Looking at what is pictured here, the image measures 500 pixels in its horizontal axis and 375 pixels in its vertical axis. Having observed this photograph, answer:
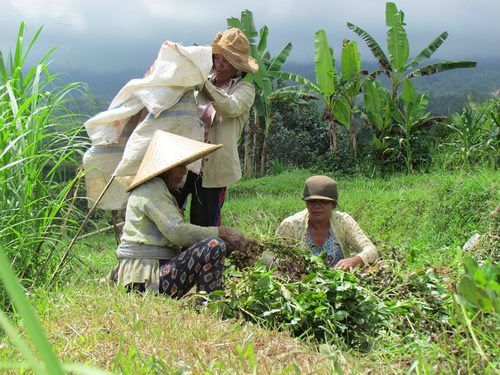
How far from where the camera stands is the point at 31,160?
3.30m

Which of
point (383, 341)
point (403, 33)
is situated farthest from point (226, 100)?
point (403, 33)

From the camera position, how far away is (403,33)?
12141 millimetres

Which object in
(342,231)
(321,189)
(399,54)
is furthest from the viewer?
(399,54)

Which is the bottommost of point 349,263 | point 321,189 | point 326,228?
point 349,263

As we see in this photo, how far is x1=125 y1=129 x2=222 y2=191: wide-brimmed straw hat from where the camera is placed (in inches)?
133

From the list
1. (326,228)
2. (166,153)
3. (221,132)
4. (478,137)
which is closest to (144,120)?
(166,153)

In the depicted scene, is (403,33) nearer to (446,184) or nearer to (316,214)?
(446,184)

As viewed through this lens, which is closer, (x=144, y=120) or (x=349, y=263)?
(x=144, y=120)

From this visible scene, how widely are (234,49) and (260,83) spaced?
1036 cm

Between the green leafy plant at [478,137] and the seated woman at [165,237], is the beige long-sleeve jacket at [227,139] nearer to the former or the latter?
the seated woman at [165,237]

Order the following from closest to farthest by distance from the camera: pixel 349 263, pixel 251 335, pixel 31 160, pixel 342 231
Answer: pixel 251 335 < pixel 31 160 < pixel 349 263 < pixel 342 231

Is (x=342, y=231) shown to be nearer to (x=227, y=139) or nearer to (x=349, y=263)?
(x=349, y=263)

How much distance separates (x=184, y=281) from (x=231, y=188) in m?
10.0

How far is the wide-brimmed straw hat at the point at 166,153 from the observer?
339cm
